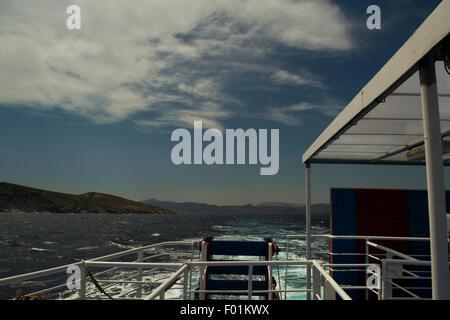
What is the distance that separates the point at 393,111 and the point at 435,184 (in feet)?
5.43

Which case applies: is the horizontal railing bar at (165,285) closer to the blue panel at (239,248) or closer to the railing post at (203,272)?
the railing post at (203,272)

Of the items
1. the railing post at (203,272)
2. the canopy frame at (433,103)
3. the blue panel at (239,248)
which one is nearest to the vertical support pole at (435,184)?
the canopy frame at (433,103)

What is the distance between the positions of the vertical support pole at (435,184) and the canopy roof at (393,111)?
17 centimetres

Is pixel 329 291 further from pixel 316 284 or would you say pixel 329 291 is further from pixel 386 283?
pixel 386 283

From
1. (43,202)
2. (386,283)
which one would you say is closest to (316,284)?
(386,283)

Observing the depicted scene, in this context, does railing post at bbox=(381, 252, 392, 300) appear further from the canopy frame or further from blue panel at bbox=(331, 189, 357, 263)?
blue panel at bbox=(331, 189, 357, 263)

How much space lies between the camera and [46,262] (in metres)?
27.5

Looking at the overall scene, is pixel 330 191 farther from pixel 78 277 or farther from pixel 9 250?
pixel 9 250

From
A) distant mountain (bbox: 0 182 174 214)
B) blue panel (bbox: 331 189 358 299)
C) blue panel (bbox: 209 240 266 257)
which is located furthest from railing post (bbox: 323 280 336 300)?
distant mountain (bbox: 0 182 174 214)

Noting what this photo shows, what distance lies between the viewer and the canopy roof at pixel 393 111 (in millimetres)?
1933

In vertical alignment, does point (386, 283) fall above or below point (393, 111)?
below

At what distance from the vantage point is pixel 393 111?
11.2ft

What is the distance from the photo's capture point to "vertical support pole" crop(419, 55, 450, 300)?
6.40 ft
